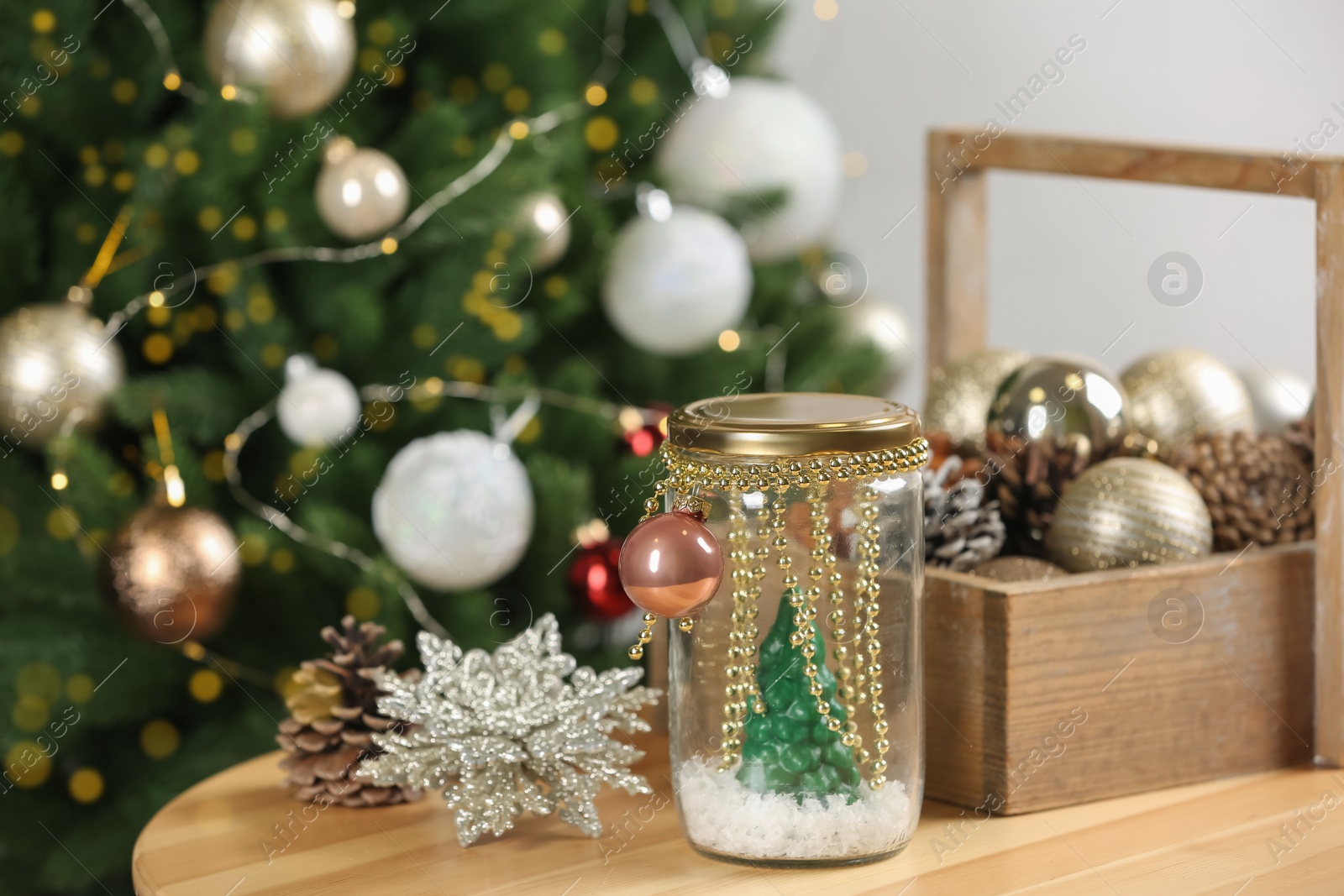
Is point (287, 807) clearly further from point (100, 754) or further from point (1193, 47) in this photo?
point (1193, 47)

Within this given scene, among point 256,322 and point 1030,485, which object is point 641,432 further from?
point 1030,485

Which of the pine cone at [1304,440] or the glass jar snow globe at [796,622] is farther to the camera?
the pine cone at [1304,440]

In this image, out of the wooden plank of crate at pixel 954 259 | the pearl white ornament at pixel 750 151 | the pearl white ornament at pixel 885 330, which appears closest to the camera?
the wooden plank of crate at pixel 954 259

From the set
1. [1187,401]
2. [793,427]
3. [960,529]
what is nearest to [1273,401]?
[1187,401]

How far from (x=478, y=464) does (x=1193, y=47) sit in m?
0.77

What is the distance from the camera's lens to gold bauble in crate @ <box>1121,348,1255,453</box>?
2.83ft

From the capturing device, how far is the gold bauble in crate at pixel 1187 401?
0.86 m

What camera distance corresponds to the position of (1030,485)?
783mm

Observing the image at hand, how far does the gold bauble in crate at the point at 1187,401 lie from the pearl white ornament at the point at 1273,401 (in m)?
0.03

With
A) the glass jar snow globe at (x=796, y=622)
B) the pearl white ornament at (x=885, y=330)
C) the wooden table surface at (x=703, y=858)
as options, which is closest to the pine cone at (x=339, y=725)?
the wooden table surface at (x=703, y=858)

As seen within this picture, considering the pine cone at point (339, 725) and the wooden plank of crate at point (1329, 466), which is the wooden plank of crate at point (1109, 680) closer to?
the wooden plank of crate at point (1329, 466)

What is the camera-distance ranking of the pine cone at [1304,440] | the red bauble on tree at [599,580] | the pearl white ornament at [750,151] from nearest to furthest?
the pine cone at [1304,440]
the red bauble on tree at [599,580]
the pearl white ornament at [750,151]

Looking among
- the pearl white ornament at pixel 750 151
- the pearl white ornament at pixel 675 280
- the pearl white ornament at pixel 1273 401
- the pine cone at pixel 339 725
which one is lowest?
the pine cone at pixel 339 725

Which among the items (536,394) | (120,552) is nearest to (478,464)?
(536,394)
